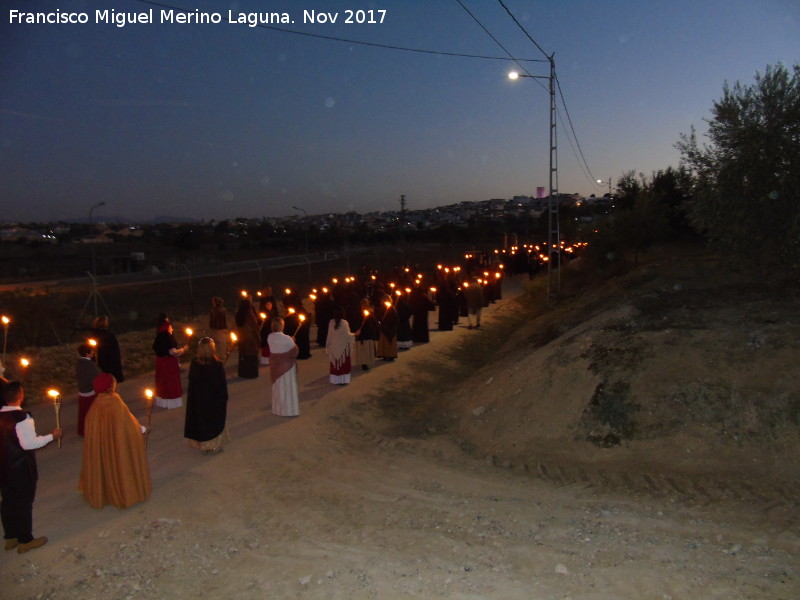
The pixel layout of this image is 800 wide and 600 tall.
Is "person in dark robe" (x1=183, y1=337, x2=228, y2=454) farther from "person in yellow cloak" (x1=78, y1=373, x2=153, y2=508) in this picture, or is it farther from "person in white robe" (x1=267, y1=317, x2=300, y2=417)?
"person in white robe" (x1=267, y1=317, x2=300, y2=417)

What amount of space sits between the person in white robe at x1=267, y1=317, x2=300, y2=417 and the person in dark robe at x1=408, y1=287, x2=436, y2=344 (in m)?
7.18

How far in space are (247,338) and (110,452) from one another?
6116mm

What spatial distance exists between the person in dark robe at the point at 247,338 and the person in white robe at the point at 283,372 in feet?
8.21

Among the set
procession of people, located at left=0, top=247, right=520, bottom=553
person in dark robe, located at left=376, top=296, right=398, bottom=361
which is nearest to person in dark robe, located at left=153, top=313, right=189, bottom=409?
procession of people, located at left=0, top=247, right=520, bottom=553

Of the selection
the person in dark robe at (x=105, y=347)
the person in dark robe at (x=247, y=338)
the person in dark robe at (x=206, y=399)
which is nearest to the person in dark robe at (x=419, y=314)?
the person in dark robe at (x=247, y=338)

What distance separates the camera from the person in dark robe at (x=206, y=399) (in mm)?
8258

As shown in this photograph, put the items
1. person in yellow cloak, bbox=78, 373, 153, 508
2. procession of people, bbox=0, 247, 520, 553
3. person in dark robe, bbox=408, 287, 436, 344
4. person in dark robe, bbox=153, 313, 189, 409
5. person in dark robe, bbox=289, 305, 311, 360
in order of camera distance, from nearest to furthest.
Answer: procession of people, bbox=0, 247, 520, 553 → person in yellow cloak, bbox=78, 373, 153, 508 → person in dark robe, bbox=153, 313, 189, 409 → person in dark robe, bbox=289, 305, 311, 360 → person in dark robe, bbox=408, 287, 436, 344

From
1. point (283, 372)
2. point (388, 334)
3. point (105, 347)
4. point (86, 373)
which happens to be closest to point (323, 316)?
point (388, 334)

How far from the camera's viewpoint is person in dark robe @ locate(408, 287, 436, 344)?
17.2m

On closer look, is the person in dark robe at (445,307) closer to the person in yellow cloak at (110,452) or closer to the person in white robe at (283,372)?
the person in white robe at (283,372)

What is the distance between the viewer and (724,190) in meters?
14.1

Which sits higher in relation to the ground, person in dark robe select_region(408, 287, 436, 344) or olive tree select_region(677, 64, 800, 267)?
olive tree select_region(677, 64, 800, 267)

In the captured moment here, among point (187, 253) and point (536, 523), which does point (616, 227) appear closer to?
point (536, 523)

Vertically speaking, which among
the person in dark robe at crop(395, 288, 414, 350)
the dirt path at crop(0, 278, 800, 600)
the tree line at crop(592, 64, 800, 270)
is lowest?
the dirt path at crop(0, 278, 800, 600)
